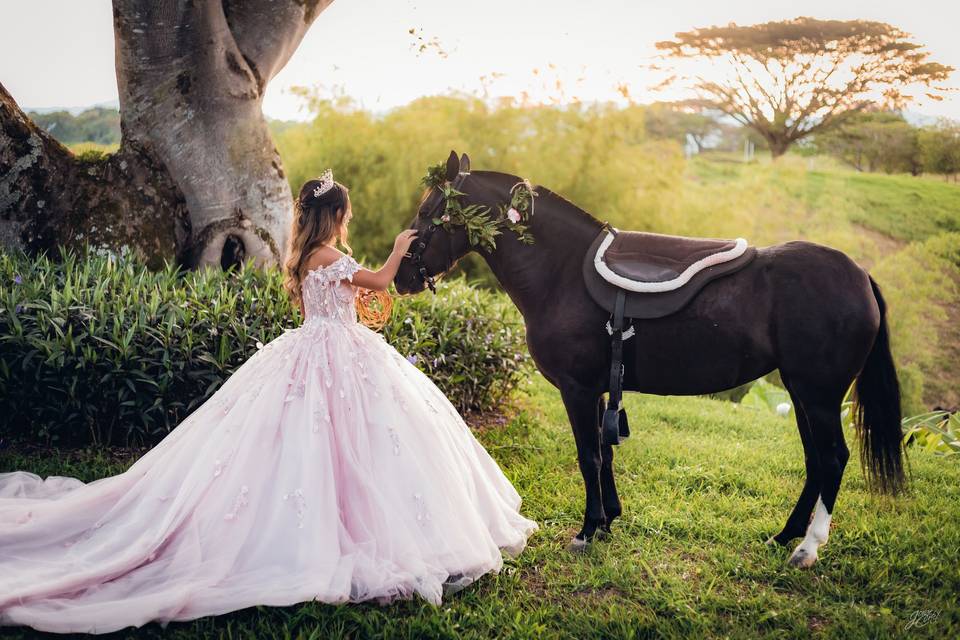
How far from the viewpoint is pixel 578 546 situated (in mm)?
3248

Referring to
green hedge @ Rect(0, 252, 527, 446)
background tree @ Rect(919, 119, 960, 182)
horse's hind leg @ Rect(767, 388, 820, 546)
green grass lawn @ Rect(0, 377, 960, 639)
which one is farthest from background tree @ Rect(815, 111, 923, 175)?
green hedge @ Rect(0, 252, 527, 446)

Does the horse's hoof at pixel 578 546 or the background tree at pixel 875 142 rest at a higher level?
the background tree at pixel 875 142

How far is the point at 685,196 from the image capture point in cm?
972

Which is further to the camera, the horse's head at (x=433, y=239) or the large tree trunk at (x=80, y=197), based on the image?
the large tree trunk at (x=80, y=197)

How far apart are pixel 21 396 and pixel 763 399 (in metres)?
6.34

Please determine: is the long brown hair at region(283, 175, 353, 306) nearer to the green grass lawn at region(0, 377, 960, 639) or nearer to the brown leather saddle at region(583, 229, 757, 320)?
the brown leather saddle at region(583, 229, 757, 320)

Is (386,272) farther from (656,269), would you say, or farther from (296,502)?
(656,269)

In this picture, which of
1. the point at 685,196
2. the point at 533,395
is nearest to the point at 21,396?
the point at 533,395

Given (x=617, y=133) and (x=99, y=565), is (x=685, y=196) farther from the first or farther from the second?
(x=99, y=565)

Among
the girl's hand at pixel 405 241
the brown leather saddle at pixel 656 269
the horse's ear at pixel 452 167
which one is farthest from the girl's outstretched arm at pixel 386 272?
the brown leather saddle at pixel 656 269

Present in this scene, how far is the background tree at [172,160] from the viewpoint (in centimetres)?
532

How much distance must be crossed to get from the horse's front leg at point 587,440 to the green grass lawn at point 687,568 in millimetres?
148

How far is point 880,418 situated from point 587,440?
126 centimetres

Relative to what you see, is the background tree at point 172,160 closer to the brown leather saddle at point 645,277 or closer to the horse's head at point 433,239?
the horse's head at point 433,239
